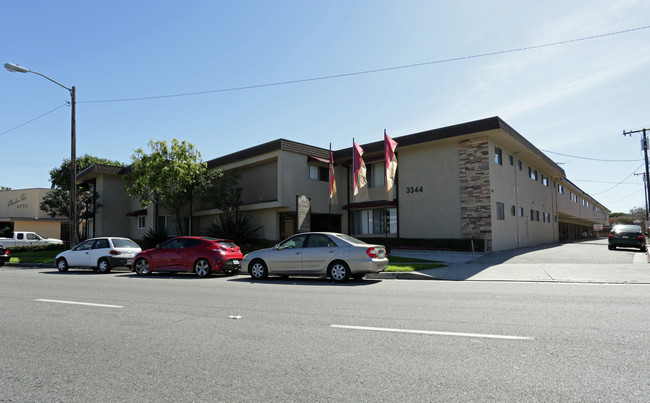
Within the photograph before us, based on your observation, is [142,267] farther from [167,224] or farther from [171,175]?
[167,224]

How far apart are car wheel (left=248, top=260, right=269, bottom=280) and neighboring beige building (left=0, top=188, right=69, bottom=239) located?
41232mm

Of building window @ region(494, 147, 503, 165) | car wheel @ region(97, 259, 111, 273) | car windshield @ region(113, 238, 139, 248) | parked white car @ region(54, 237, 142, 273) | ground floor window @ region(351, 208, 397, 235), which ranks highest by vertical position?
building window @ region(494, 147, 503, 165)

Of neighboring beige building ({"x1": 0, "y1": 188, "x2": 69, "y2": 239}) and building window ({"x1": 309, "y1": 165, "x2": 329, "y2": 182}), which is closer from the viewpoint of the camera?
building window ({"x1": 309, "y1": 165, "x2": 329, "y2": 182})

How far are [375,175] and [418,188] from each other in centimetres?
317

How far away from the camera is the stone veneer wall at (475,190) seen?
2075 cm

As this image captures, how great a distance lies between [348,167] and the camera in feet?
87.9

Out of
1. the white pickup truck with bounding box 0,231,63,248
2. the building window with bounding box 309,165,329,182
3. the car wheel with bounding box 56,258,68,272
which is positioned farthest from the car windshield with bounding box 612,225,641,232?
the white pickup truck with bounding box 0,231,63,248

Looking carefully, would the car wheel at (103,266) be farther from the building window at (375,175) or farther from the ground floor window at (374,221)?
the building window at (375,175)

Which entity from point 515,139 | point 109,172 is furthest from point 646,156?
point 109,172

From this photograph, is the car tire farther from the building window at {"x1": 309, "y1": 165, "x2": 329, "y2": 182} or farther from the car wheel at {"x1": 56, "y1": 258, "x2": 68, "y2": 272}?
the building window at {"x1": 309, "y1": 165, "x2": 329, "y2": 182}

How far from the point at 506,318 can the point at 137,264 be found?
43.2 feet

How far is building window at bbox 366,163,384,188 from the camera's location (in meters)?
25.1

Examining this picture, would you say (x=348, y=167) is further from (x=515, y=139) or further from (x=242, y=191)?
(x=515, y=139)

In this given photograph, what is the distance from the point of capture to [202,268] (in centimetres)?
1462
